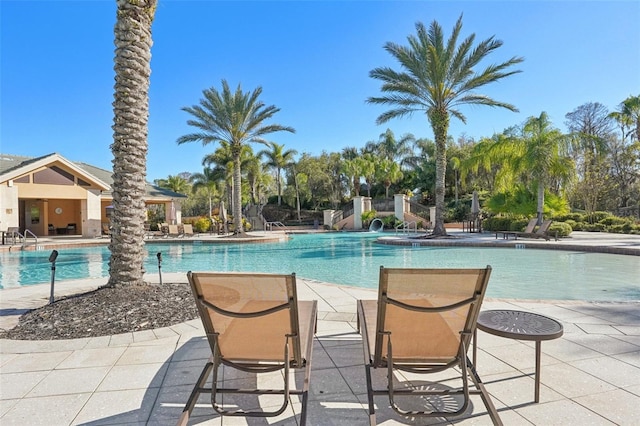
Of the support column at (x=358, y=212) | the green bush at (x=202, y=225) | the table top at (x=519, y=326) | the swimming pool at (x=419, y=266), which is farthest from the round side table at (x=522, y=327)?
the support column at (x=358, y=212)

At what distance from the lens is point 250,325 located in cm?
211

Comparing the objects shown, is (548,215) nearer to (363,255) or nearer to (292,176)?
(363,255)

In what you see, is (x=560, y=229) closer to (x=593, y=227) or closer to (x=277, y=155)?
(x=593, y=227)

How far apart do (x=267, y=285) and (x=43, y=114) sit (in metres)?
23.1

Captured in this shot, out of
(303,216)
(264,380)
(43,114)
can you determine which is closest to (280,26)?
(264,380)

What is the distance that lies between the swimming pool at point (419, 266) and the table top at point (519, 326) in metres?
4.36

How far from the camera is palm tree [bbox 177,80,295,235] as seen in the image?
64.1 ft

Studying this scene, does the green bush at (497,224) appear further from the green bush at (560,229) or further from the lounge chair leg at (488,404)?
the lounge chair leg at (488,404)

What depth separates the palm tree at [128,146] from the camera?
488cm

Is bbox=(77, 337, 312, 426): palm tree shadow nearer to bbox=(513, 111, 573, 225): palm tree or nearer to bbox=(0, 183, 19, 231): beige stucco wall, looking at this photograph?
bbox=(513, 111, 573, 225): palm tree

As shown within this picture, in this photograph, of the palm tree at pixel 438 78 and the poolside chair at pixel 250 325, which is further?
the palm tree at pixel 438 78

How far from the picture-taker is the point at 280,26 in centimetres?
1259

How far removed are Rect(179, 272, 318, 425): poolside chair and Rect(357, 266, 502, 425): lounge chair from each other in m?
0.48

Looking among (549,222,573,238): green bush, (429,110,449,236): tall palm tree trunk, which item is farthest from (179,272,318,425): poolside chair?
(549,222,573,238): green bush
